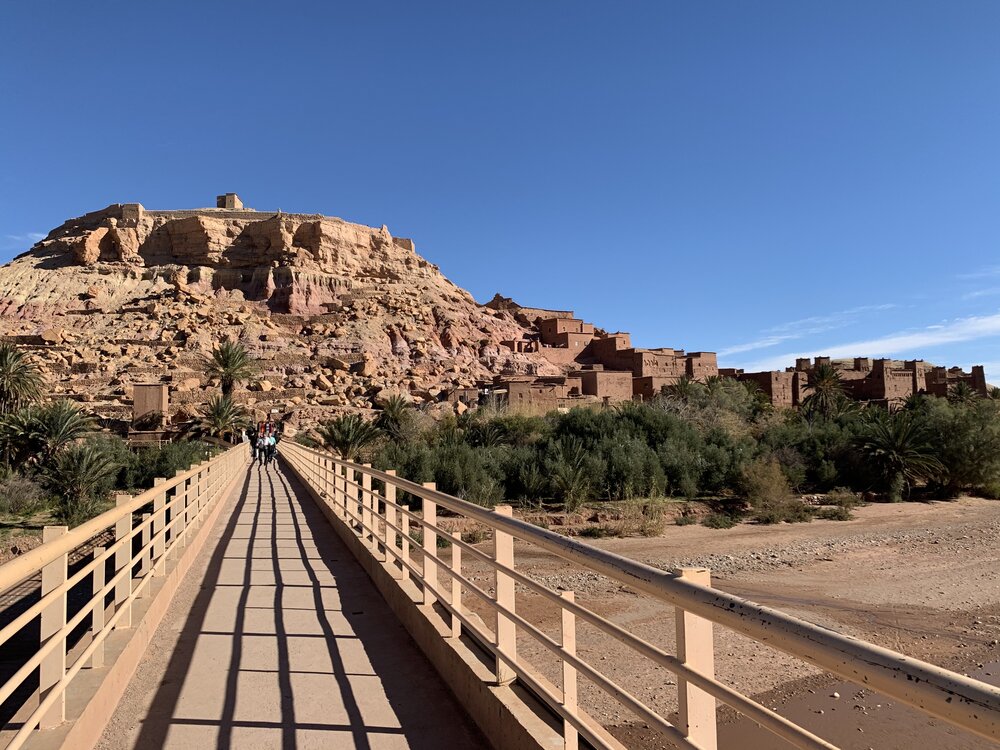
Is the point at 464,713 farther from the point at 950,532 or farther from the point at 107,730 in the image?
the point at 950,532

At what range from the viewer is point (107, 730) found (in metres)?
3.97

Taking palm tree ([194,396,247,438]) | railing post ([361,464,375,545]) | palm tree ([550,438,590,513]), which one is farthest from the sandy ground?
palm tree ([194,396,247,438])

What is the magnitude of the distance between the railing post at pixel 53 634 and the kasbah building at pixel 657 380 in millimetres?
38661

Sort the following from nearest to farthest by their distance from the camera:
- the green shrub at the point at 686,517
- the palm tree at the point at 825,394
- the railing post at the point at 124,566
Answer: the railing post at the point at 124,566, the green shrub at the point at 686,517, the palm tree at the point at 825,394

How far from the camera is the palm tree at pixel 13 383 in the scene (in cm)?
3759

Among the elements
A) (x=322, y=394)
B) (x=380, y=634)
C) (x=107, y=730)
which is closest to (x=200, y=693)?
(x=107, y=730)

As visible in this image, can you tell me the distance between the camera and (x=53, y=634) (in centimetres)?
349

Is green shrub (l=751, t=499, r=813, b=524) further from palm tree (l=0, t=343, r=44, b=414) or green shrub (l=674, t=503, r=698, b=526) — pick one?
palm tree (l=0, t=343, r=44, b=414)

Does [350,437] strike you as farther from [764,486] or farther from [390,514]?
[390,514]

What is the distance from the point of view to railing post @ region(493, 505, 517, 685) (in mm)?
3814

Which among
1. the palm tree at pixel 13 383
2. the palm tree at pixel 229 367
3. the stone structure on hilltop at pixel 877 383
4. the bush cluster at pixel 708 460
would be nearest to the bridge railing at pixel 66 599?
the bush cluster at pixel 708 460

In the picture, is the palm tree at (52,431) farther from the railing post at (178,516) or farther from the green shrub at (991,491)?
the green shrub at (991,491)

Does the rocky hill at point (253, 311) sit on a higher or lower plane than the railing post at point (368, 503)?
higher

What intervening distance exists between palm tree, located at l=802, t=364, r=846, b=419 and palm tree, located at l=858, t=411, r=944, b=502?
706 inches
